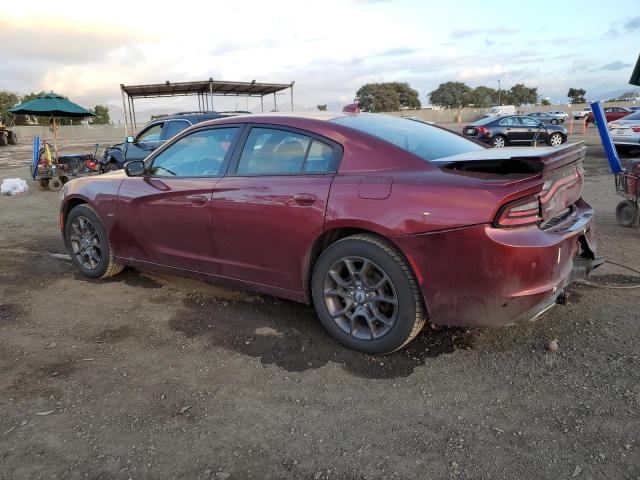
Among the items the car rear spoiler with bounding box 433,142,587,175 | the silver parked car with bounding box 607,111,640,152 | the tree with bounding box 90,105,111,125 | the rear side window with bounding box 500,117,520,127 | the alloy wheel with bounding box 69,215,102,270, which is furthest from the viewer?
the tree with bounding box 90,105,111,125

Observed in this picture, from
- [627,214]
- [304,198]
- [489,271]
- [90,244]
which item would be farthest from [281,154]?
[627,214]

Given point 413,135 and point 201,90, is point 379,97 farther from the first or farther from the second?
point 413,135

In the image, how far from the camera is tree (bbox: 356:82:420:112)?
304 ft

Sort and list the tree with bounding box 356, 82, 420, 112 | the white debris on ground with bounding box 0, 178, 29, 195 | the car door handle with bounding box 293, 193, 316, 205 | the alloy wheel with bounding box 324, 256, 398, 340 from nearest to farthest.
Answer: the alloy wheel with bounding box 324, 256, 398, 340 → the car door handle with bounding box 293, 193, 316, 205 → the white debris on ground with bounding box 0, 178, 29, 195 → the tree with bounding box 356, 82, 420, 112

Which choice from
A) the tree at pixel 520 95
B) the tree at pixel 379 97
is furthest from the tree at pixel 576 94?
the tree at pixel 379 97

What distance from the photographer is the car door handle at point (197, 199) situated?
3.91 meters

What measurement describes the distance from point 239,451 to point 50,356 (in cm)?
181

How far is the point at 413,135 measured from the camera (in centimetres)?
374

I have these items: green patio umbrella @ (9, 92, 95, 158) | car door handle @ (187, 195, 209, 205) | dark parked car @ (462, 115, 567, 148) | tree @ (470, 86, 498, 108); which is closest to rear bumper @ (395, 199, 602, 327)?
car door handle @ (187, 195, 209, 205)

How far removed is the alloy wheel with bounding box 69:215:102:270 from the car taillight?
3.76m

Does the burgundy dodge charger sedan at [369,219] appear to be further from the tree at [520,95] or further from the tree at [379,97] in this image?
the tree at [520,95]

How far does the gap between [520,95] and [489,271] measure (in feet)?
372

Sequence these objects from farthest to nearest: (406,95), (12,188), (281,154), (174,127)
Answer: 1. (406,95)
2. (12,188)
3. (174,127)
4. (281,154)

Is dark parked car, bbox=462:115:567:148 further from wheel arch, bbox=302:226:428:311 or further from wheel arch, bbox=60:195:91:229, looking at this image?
wheel arch, bbox=302:226:428:311
